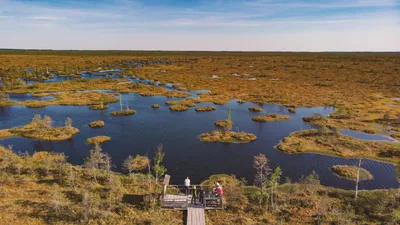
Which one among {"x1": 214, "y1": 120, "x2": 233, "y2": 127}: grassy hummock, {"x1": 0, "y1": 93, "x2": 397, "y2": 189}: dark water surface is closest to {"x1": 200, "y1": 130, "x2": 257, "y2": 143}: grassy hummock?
{"x1": 0, "y1": 93, "x2": 397, "y2": 189}: dark water surface

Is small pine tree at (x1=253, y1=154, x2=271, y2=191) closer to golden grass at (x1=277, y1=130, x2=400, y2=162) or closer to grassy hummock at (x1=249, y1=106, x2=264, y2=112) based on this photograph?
golden grass at (x1=277, y1=130, x2=400, y2=162)

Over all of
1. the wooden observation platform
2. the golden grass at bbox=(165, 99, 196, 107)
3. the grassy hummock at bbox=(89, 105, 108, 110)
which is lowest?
the wooden observation platform

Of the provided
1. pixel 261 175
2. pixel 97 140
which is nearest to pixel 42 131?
pixel 97 140

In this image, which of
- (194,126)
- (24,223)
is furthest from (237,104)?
(24,223)

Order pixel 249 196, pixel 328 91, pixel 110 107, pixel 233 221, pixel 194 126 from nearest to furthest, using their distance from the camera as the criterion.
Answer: pixel 233 221, pixel 249 196, pixel 194 126, pixel 110 107, pixel 328 91

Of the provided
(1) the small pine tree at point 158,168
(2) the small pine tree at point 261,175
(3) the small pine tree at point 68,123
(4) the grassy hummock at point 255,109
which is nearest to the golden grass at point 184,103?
(4) the grassy hummock at point 255,109

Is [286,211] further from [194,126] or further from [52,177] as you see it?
[194,126]

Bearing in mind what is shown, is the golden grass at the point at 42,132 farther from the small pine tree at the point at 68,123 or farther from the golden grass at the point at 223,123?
the golden grass at the point at 223,123
